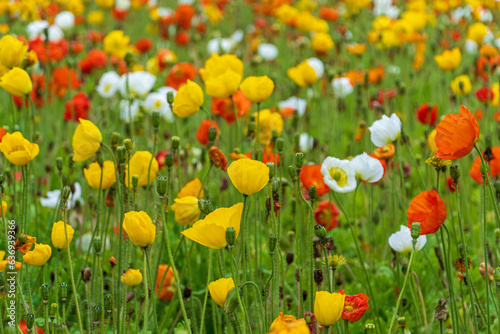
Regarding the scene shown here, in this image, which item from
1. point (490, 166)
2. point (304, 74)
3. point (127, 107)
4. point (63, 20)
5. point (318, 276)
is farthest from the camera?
point (63, 20)

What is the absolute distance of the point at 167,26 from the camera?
5.05 m

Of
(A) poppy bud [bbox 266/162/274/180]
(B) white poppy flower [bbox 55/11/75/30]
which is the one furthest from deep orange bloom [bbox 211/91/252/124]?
(B) white poppy flower [bbox 55/11/75/30]

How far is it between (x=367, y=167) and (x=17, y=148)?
925mm

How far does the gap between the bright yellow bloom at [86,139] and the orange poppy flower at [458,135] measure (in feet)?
2.86

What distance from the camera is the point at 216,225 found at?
1252 mm

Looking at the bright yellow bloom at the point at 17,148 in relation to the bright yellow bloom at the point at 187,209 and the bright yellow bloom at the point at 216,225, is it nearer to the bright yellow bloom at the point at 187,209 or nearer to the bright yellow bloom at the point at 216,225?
the bright yellow bloom at the point at 187,209

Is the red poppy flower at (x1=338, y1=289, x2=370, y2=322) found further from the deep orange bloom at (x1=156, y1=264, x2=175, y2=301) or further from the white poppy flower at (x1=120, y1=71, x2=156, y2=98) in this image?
the white poppy flower at (x1=120, y1=71, x2=156, y2=98)

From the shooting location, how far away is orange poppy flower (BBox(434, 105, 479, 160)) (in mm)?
1304

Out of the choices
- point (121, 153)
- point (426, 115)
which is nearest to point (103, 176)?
point (121, 153)

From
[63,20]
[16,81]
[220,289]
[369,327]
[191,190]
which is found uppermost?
→ [63,20]

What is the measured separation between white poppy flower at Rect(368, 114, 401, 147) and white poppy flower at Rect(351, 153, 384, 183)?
0.07 meters

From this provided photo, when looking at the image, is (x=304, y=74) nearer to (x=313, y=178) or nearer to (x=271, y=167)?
(x=313, y=178)

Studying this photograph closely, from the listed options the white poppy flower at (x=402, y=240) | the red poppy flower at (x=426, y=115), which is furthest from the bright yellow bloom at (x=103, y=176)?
the red poppy flower at (x=426, y=115)

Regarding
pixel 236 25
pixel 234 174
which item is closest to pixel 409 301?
pixel 234 174
